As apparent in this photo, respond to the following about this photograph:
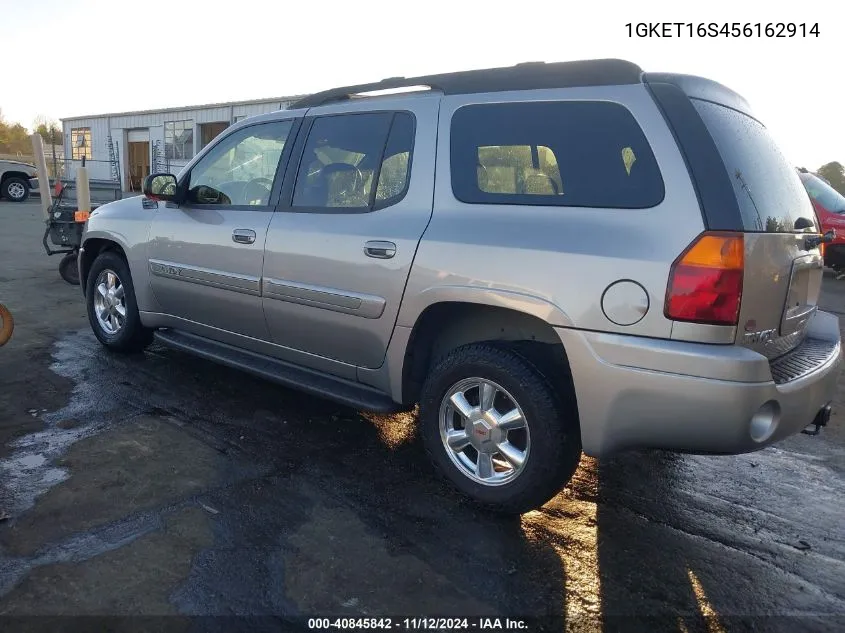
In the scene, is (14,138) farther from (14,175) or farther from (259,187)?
(259,187)

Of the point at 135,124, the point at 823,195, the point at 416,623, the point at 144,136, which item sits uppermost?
the point at 135,124

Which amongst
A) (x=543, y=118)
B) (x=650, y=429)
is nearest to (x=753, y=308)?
(x=650, y=429)

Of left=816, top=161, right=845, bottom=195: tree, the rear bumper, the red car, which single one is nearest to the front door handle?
the rear bumper

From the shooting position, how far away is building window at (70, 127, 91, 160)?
3550cm

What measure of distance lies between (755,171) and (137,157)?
35.4 meters

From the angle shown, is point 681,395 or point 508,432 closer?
point 681,395

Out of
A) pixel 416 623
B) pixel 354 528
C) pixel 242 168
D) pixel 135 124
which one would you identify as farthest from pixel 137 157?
pixel 416 623

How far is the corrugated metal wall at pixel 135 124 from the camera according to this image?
25.5 meters

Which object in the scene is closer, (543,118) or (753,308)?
(753,308)

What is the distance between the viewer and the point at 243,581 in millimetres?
2441

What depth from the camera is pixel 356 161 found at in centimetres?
361

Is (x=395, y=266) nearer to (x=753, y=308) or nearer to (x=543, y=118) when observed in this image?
(x=543, y=118)

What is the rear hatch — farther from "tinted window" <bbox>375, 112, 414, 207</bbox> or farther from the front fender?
the front fender

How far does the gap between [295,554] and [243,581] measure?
0.25m
